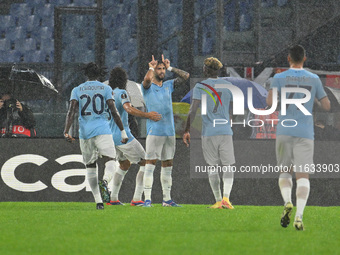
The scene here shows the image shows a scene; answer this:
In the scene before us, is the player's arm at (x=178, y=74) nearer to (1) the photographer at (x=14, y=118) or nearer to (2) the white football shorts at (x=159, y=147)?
(2) the white football shorts at (x=159, y=147)

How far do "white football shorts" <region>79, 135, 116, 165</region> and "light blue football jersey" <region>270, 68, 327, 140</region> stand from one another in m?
2.93

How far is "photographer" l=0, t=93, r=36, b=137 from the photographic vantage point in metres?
12.0

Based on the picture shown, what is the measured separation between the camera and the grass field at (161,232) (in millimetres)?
5359

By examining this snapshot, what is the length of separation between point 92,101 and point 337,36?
12.2m

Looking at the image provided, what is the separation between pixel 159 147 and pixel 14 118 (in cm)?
340

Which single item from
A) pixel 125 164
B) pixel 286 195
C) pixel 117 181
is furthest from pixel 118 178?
pixel 286 195

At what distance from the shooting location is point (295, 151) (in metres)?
6.75

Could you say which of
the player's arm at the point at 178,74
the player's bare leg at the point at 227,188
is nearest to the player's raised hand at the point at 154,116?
the player's arm at the point at 178,74

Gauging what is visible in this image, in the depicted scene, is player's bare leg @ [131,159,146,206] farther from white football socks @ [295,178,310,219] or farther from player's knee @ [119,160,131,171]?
white football socks @ [295,178,310,219]

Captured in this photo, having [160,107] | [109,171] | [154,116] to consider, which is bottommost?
[109,171]

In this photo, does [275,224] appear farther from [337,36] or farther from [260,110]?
[337,36]

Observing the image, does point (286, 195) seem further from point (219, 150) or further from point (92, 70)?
point (92, 70)

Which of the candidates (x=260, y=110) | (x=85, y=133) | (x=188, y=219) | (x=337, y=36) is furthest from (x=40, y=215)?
(x=337, y=36)

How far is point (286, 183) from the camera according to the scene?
6.85 metres
